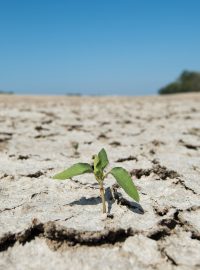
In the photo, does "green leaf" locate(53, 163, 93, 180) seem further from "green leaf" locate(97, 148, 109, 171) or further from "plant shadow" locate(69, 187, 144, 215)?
"plant shadow" locate(69, 187, 144, 215)

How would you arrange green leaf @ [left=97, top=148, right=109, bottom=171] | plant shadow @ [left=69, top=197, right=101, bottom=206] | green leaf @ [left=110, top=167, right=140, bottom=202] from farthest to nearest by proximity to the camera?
plant shadow @ [left=69, top=197, right=101, bottom=206] < green leaf @ [left=97, top=148, right=109, bottom=171] < green leaf @ [left=110, top=167, right=140, bottom=202]

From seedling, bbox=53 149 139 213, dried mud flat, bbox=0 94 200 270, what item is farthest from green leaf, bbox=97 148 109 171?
dried mud flat, bbox=0 94 200 270

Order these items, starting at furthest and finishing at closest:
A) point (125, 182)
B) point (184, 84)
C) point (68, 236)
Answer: point (184, 84) < point (125, 182) < point (68, 236)

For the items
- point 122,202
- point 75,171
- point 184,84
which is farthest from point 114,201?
point 184,84

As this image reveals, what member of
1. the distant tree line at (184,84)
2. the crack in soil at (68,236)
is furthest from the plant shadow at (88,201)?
the distant tree line at (184,84)

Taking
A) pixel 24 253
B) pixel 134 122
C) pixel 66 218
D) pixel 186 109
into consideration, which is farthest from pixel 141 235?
pixel 186 109

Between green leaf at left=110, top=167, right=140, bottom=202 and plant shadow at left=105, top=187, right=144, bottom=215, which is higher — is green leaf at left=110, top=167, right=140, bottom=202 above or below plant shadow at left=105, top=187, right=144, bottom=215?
above

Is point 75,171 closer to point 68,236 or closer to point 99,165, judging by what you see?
point 99,165

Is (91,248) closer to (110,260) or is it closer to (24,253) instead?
(110,260)

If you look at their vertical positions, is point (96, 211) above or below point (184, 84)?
above
